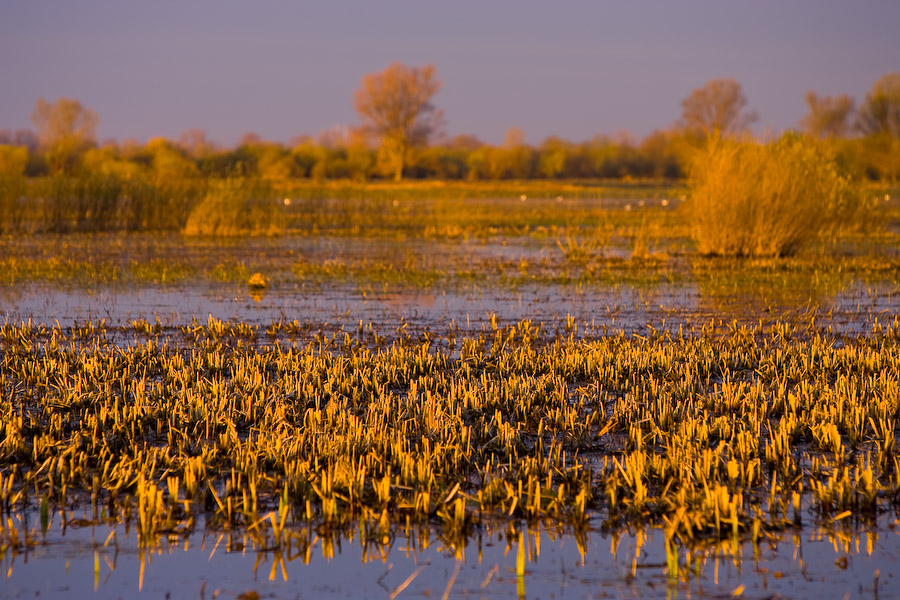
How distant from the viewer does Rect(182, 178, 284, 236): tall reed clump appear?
2684 centimetres

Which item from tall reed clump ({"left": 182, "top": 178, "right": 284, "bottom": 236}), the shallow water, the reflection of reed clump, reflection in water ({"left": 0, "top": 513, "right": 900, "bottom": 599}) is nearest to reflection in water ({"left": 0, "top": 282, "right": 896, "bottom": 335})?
the shallow water

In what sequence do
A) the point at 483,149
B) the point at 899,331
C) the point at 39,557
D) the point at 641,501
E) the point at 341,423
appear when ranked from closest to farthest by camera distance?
1. the point at 39,557
2. the point at 641,501
3. the point at 341,423
4. the point at 899,331
5. the point at 483,149

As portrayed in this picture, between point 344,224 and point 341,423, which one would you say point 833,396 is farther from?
point 344,224

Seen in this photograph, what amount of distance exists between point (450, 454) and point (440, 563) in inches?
52.6

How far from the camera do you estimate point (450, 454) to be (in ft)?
18.0

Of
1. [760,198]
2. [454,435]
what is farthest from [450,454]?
[760,198]

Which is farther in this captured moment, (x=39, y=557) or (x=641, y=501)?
(x=641, y=501)

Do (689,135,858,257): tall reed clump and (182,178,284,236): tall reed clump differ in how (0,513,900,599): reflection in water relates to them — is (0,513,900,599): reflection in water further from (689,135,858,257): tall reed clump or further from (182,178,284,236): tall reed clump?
(182,178,284,236): tall reed clump

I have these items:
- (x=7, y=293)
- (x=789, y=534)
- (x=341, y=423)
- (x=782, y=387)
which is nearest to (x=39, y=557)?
(x=341, y=423)

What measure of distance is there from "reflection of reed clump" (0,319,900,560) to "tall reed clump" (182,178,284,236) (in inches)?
699

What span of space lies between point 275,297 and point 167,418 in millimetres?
7457

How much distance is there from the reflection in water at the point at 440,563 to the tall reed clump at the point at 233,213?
22.9m

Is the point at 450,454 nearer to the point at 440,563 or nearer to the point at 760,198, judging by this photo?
the point at 440,563

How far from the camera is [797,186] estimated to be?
61.2ft
